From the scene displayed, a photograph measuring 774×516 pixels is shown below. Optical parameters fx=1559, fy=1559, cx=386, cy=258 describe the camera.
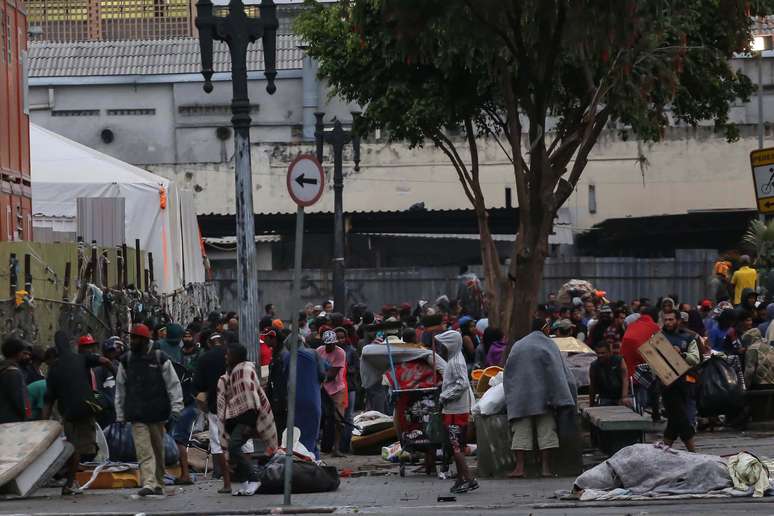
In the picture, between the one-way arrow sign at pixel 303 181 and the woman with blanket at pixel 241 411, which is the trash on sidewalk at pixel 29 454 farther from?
the one-way arrow sign at pixel 303 181

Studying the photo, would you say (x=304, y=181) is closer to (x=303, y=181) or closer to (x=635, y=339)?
(x=303, y=181)

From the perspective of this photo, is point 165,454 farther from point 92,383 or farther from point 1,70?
point 1,70

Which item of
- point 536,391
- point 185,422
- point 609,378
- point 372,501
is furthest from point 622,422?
point 185,422

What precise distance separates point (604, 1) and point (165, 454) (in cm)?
704

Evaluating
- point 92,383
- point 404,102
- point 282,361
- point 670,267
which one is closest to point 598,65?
point 404,102

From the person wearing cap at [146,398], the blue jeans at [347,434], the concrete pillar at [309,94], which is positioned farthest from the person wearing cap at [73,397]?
the concrete pillar at [309,94]

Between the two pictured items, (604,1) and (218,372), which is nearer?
(218,372)

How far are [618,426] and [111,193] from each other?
742 inches

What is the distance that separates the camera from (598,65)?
23.1 m

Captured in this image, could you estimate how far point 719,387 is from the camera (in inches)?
702

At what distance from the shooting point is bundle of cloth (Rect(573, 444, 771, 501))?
13.0 meters

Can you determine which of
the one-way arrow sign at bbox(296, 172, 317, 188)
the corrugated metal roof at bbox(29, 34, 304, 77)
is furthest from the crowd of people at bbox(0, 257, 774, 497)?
the corrugated metal roof at bbox(29, 34, 304, 77)

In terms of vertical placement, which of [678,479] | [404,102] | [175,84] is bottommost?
[678,479]

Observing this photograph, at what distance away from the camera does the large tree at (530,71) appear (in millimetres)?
18719
